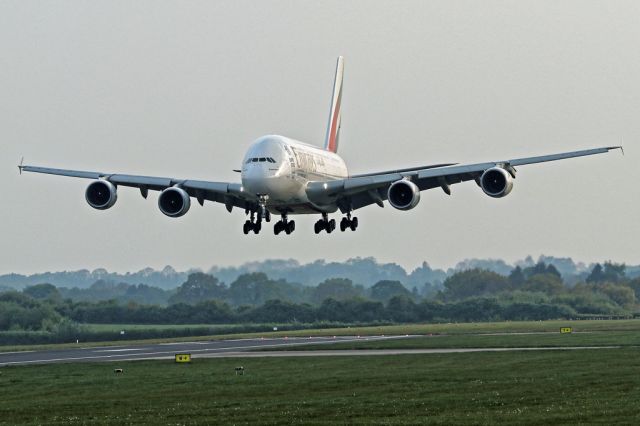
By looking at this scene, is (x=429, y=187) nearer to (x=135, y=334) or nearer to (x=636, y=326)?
(x=636, y=326)

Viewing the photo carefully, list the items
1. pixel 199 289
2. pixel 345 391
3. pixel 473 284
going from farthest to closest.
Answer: pixel 199 289, pixel 473 284, pixel 345 391

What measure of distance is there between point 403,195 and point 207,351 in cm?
2534

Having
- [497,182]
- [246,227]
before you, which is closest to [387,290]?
[246,227]

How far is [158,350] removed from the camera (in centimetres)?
9181

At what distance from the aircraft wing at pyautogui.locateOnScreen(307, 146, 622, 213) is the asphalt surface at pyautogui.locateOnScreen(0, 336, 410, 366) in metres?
16.4

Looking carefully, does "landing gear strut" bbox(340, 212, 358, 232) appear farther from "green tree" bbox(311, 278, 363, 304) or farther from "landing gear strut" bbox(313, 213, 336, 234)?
"green tree" bbox(311, 278, 363, 304)

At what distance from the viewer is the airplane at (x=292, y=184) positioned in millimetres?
66500

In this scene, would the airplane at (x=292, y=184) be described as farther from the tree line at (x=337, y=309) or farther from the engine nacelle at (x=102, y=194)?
the tree line at (x=337, y=309)

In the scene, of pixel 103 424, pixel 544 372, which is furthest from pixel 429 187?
pixel 103 424

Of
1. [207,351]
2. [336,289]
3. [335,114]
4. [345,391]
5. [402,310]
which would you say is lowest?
[345,391]

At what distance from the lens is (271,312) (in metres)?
139

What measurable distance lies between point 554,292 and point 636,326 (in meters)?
48.0

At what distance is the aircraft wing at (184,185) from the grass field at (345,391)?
10.0m

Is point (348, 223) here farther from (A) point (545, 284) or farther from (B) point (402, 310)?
(A) point (545, 284)
